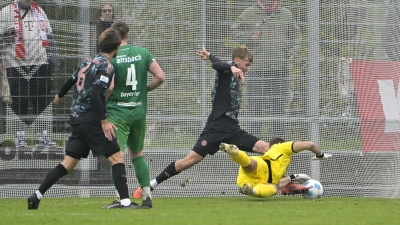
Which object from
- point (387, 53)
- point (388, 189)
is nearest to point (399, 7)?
point (387, 53)

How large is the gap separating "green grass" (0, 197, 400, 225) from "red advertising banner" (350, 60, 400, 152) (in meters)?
0.86

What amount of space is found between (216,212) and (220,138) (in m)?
2.20

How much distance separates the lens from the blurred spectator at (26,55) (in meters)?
11.4

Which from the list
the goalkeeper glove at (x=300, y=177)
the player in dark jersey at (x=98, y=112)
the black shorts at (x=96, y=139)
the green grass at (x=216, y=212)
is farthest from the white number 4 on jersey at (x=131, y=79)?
the goalkeeper glove at (x=300, y=177)

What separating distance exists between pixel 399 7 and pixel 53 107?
189 inches

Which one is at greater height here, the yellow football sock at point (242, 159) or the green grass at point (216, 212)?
the yellow football sock at point (242, 159)

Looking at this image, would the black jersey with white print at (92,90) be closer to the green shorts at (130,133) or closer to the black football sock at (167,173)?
the green shorts at (130,133)

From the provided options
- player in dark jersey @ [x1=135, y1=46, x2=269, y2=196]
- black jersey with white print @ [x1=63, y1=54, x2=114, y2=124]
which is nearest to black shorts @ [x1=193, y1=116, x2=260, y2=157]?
player in dark jersey @ [x1=135, y1=46, x2=269, y2=196]

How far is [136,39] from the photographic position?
11445 millimetres

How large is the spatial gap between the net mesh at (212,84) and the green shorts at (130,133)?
202 cm

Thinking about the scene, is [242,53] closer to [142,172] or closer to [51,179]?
[142,172]

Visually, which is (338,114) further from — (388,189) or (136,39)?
(136,39)

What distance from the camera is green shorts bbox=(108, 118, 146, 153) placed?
9.29 metres

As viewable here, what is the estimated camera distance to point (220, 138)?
10492 millimetres
